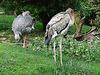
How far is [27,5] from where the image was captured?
27.2 feet

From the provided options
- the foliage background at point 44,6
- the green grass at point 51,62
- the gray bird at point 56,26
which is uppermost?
the foliage background at point 44,6

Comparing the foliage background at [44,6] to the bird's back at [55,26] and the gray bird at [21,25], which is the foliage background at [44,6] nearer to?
the gray bird at [21,25]

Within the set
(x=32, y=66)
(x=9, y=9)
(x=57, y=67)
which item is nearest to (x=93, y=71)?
(x=57, y=67)

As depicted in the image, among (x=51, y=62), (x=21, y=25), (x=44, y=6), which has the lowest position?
(x=51, y=62)

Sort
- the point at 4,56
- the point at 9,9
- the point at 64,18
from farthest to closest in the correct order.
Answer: the point at 9,9 < the point at 4,56 < the point at 64,18

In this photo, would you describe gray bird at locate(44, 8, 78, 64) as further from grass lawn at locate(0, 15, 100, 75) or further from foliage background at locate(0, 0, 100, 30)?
foliage background at locate(0, 0, 100, 30)

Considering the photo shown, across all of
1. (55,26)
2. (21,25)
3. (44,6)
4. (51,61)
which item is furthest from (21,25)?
(44,6)

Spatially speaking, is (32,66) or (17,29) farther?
(17,29)

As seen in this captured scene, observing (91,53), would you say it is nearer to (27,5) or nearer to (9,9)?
(27,5)

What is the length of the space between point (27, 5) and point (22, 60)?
427cm

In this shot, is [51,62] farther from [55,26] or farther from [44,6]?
[44,6]

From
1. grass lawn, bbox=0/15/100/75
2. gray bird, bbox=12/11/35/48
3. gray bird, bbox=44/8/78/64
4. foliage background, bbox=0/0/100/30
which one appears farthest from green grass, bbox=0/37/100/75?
foliage background, bbox=0/0/100/30

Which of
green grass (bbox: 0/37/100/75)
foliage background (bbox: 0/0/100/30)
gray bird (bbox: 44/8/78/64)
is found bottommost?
green grass (bbox: 0/37/100/75)

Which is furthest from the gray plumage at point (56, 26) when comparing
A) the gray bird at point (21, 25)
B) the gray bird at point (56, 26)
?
the gray bird at point (21, 25)
